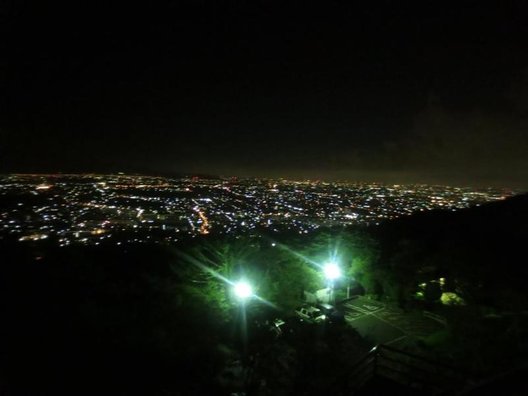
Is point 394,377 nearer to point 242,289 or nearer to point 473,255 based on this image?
point 242,289

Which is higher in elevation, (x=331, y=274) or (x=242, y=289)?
(x=331, y=274)

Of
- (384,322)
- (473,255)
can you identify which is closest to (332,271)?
(384,322)

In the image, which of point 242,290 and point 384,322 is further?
point 384,322

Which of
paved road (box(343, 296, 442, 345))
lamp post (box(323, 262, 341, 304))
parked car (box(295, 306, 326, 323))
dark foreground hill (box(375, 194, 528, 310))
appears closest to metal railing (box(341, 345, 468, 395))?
paved road (box(343, 296, 442, 345))

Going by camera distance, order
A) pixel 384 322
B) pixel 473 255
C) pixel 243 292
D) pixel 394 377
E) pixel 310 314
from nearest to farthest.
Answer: pixel 394 377 → pixel 243 292 → pixel 310 314 → pixel 384 322 → pixel 473 255

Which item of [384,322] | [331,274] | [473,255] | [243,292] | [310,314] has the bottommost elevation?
[384,322]

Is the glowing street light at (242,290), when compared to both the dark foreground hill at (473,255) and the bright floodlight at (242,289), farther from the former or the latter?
the dark foreground hill at (473,255)

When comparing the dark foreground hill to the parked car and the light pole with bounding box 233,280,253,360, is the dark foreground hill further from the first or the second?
the light pole with bounding box 233,280,253,360
